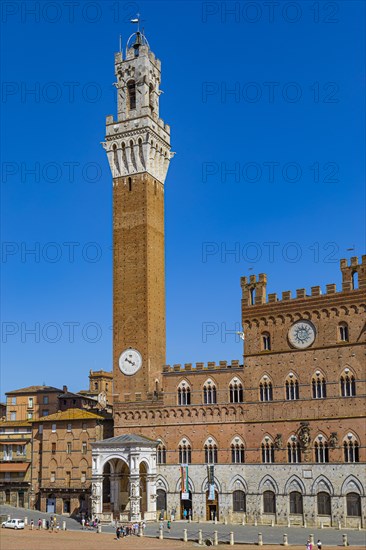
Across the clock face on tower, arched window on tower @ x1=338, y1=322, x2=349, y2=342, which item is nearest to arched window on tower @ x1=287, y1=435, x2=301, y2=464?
arched window on tower @ x1=338, y1=322, x2=349, y2=342

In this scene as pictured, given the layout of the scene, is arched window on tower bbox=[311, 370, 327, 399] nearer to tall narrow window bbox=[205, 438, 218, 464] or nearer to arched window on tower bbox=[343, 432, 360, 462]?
arched window on tower bbox=[343, 432, 360, 462]

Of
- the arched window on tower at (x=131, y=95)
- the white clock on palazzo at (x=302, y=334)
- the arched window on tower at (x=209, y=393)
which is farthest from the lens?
the arched window on tower at (x=131, y=95)

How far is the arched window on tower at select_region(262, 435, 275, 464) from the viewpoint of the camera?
62344 millimetres

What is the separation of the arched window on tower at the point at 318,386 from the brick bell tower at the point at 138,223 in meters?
15.8

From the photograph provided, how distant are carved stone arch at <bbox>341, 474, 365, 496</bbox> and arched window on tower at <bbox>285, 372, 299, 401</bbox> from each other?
7.99 metres

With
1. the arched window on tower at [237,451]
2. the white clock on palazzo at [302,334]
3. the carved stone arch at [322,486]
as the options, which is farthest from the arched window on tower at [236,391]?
the carved stone arch at [322,486]

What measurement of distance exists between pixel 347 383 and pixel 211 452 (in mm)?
14096

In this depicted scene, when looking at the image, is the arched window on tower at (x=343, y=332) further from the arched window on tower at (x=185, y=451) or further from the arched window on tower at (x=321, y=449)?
the arched window on tower at (x=185, y=451)

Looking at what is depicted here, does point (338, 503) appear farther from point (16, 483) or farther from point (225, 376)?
point (16, 483)

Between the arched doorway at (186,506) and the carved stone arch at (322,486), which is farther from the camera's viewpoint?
the arched doorway at (186,506)

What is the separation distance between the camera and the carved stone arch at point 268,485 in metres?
61.3

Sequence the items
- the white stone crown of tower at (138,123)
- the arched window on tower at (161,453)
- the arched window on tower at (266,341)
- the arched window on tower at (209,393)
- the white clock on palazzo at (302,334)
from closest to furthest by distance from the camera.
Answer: the white clock on palazzo at (302,334) → the arched window on tower at (266,341) → the arched window on tower at (209,393) → the arched window on tower at (161,453) → the white stone crown of tower at (138,123)

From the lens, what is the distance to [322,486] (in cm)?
5897

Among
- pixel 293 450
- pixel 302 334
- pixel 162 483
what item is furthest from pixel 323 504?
pixel 162 483
